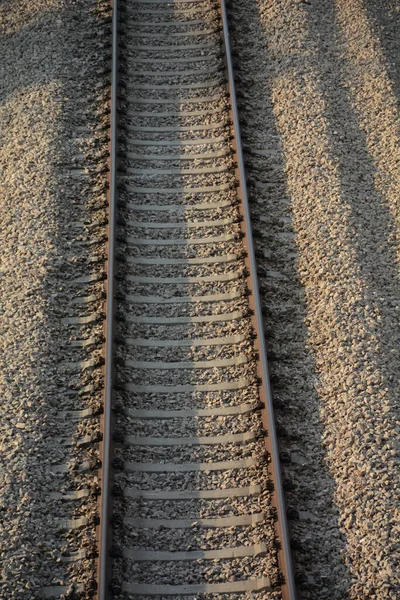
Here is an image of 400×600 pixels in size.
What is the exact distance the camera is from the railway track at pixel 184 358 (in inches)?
251

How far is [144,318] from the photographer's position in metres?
8.15

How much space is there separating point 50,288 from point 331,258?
2735mm

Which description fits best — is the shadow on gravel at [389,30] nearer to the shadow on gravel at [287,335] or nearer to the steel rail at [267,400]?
the shadow on gravel at [287,335]

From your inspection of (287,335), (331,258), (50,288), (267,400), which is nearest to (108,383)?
(267,400)

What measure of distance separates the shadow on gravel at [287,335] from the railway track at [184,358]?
0.17 metres

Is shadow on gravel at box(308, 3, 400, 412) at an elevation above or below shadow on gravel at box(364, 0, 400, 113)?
below

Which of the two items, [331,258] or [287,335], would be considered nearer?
[287,335]

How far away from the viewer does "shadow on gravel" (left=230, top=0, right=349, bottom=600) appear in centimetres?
635

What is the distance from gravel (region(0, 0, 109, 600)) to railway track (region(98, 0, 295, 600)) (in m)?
0.23

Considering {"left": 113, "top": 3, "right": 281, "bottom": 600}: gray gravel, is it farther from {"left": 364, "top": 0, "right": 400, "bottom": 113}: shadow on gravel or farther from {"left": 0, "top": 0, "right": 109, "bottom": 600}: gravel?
{"left": 364, "top": 0, "right": 400, "bottom": 113}: shadow on gravel

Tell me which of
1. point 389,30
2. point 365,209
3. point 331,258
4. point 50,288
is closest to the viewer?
point 50,288

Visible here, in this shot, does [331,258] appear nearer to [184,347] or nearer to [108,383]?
[184,347]

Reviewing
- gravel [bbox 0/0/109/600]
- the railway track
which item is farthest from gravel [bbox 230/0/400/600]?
gravel [bbox 0/0/109/600]

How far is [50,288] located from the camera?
8.34 metres
